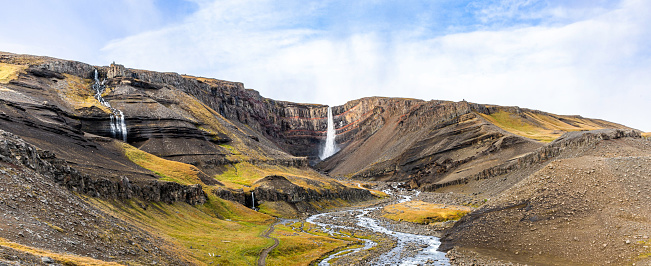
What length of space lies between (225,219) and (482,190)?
284ft

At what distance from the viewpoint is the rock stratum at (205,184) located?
39.9 metres

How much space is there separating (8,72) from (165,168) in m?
84.6

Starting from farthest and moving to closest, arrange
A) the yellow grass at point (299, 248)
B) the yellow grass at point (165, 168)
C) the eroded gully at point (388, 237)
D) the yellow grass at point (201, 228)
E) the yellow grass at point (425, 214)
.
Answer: the yellow grass at point (165, 168), the yellow grass at point (425, 214), the yellow grass at point (299, 248), the eroded gully at point (388, 237), the yellow grass at point (201, 228)

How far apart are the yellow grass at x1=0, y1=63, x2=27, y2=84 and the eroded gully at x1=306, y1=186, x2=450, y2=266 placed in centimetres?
11251

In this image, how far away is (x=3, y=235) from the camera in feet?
85.3

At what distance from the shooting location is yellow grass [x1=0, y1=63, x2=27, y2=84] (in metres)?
132

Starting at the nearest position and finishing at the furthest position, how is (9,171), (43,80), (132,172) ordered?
(9,171) → (132,172) → (43,80)

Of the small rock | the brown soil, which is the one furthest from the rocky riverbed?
the small rock

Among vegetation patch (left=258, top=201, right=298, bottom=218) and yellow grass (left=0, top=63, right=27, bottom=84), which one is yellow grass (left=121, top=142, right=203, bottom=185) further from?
yellow grass (left=0, top=63, right=27, bottom=84)

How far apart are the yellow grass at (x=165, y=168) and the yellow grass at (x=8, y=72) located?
5203cm

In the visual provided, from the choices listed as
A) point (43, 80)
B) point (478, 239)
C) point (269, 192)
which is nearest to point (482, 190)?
point (269, 192)

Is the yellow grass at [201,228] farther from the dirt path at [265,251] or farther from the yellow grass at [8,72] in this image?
the yellow grass at [8,72]

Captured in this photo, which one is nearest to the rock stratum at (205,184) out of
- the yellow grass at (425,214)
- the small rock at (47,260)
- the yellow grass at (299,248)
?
the small rock at (47,260)

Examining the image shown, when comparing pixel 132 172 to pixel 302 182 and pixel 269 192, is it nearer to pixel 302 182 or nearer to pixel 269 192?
pixel 269 192
